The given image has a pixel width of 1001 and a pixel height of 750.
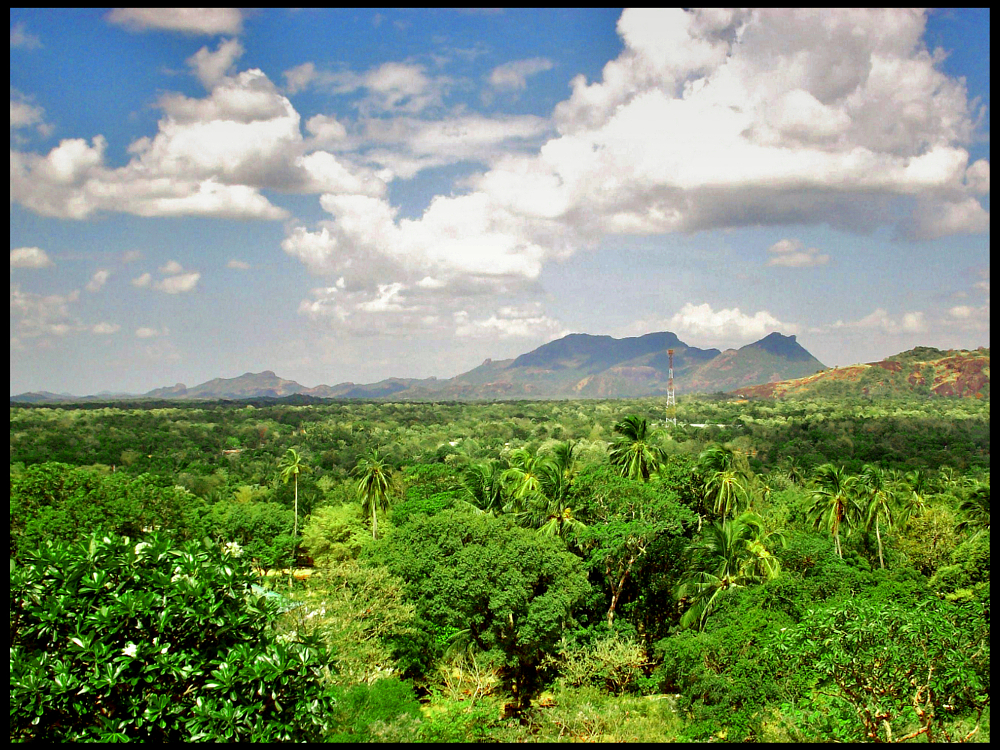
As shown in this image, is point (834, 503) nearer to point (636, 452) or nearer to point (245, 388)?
point (636, 452)

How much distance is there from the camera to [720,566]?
43.5 feet

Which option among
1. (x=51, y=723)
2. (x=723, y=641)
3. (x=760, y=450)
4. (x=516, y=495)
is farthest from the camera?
(x=760, y=450)

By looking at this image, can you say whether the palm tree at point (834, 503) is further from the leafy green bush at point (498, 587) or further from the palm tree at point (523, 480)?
the leafy green bush at point (498, 587)

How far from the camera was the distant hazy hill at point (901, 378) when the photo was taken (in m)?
62.3

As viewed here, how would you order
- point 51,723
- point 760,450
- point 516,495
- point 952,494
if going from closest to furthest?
point 51,723, point 516,495, point 952,494, point 760,450

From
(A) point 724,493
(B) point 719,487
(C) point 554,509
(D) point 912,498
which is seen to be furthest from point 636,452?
(D) point 912,498

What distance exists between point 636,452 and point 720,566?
449 centimetres

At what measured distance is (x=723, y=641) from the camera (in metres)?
10.1

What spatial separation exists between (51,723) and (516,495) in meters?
13.8

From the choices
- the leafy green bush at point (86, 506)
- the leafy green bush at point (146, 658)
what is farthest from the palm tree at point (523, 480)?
the leafy green bush at point (146, 658)

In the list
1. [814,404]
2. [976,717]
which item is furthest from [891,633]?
[814,404]

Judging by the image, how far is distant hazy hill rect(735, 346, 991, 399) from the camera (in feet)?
204

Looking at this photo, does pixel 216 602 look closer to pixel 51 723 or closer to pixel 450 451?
pixel 51 723

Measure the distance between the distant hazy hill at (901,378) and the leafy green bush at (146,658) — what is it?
64024 mm
